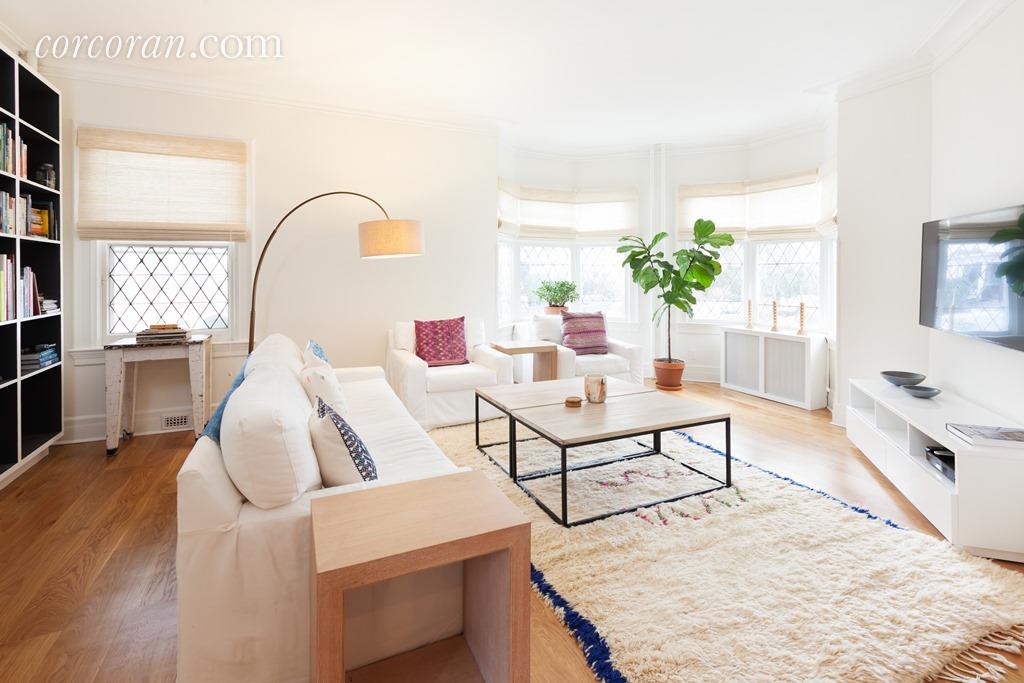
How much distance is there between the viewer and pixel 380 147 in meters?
4.52

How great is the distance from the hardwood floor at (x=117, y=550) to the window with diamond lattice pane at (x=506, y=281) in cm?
263

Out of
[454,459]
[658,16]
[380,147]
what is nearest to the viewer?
[658,16]

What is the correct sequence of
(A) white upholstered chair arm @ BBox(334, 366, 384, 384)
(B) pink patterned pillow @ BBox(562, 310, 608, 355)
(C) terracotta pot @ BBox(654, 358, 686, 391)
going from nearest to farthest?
(A) white upholstered chair arm @ BBox(334, 366, 384, 384), (B) pink patterned pillow @ BBox(562, 310, 608, 355), (C) terracotta pot @ BBox(654, 358, 686, 391)

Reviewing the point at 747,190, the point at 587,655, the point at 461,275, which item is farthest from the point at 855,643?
the point at 747,190

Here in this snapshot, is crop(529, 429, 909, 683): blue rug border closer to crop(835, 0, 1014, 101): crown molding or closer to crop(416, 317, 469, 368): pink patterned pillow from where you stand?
crop(416, 317, 469, 368): pink patterned pillow

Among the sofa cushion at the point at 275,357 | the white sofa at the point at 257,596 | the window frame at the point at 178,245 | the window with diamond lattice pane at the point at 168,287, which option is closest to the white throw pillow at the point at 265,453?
the white sofa at the point at 257,596

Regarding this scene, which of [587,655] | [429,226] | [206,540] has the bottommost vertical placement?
[587,655]

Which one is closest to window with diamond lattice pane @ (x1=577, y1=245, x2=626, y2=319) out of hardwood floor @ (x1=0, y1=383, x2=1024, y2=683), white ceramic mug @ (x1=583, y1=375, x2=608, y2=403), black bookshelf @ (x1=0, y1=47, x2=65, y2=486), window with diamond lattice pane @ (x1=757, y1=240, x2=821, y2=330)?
window with diamond lattice pane @ (x1=757, y1=240, x2=821, y2=330)

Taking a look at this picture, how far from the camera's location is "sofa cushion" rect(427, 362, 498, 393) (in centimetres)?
395

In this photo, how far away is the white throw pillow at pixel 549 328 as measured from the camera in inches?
209

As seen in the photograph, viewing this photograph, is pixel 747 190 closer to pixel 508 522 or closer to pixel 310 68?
pixel 310 68

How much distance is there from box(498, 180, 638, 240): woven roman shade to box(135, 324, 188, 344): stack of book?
3.33m

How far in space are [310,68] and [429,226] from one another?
1525 mm

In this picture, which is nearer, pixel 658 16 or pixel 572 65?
pixel 658 16
